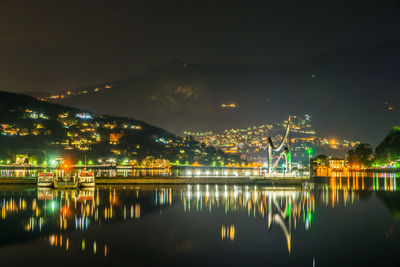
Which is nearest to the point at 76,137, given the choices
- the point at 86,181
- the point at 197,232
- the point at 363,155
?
the point at 363,155

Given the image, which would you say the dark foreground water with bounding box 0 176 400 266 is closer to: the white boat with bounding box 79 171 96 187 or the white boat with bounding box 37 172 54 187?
the white boat with bounding box 79 171 96 187

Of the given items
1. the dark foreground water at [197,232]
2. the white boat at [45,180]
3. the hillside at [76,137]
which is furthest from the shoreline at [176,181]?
the hillside at [76,137]

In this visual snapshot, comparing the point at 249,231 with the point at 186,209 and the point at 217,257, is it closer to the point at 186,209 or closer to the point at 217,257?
the point at 217,257

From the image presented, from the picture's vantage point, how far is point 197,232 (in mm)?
19016

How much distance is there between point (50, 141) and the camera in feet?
486

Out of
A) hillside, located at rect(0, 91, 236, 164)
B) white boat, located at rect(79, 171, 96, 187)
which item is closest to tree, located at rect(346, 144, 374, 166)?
hillside, located at rect(0, 91, 236, 164)

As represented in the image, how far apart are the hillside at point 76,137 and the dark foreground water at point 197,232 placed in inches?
4524

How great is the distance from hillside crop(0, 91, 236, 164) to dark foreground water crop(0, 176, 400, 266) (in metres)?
115

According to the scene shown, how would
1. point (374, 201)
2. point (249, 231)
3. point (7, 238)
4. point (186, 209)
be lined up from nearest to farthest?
point (7, 238)
point (249, 231)
point (186, 209)
point (374, 201)

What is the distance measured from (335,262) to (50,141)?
5623 inches

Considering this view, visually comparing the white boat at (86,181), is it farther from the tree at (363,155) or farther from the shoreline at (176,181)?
the tree at (363,155)

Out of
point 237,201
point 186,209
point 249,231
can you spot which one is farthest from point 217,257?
point 237,201

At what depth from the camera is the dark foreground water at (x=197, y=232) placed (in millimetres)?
14617

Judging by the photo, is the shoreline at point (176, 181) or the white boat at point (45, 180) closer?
the white boat at point (45, 180)
